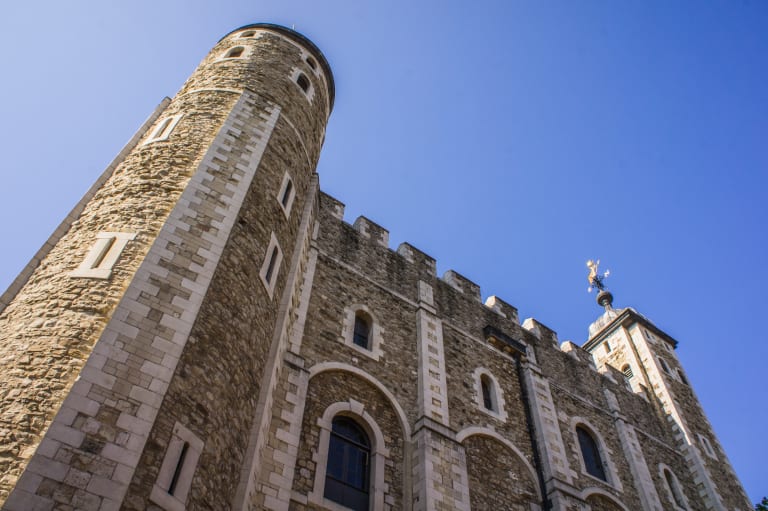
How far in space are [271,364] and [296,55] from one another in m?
9.44

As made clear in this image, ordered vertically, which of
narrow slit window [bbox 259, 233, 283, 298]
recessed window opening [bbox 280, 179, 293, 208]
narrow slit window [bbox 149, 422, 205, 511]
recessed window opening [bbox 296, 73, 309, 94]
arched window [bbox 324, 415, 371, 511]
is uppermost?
recessed window opening [bbox 296, 73, 309, 94]

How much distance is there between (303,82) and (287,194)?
453 centimetres

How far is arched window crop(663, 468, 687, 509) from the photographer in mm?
17906

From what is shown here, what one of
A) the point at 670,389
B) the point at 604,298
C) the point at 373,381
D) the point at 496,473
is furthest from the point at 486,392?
the point at 604,298

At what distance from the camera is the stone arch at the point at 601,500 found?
15040 millimetres

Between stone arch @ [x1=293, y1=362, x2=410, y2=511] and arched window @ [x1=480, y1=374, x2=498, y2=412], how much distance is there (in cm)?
330

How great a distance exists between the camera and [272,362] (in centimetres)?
1030

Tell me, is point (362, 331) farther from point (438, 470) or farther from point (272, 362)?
point (272, 362)

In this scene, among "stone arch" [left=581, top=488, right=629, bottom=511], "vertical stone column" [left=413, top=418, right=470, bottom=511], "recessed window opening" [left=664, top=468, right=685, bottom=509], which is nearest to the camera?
"vertical stone column" [left=413, top=418, right=470, bottom=511]

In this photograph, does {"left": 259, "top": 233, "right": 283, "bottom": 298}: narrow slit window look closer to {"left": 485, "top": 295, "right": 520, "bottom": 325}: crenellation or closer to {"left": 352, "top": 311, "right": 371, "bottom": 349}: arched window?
{"left": 352, "top": 311, "right": 371, "bottom": 349}: arched window

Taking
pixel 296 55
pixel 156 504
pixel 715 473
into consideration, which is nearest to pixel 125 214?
pixel 156 504

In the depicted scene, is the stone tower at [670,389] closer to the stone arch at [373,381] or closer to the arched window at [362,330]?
the stone arch at [373,381]

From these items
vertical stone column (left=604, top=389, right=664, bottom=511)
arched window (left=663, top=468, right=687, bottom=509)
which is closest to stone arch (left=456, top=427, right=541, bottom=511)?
vertical stone column (left=604, top=389, right=664, bottom=511)

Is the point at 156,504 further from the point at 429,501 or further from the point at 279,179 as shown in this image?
the point at 279,179
